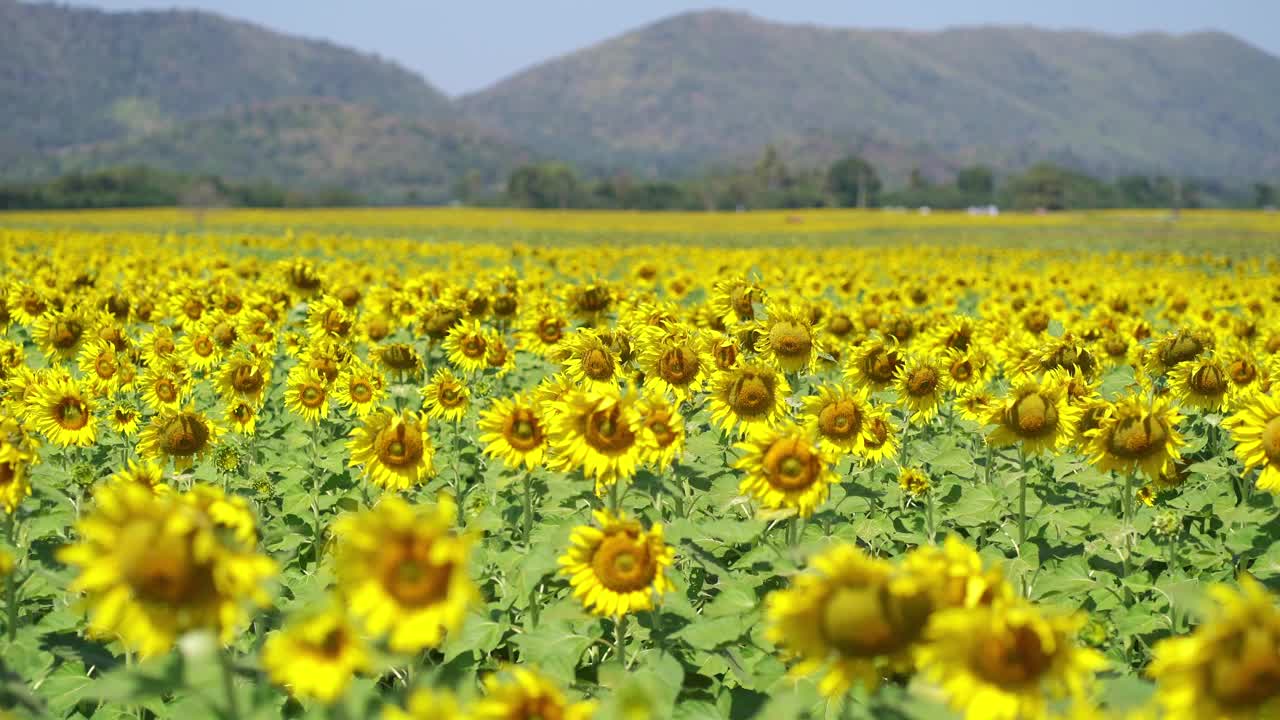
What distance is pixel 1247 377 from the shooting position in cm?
602

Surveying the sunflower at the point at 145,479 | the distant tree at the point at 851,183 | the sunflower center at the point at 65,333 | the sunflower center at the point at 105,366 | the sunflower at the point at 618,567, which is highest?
the distant tree at the point at 851,183

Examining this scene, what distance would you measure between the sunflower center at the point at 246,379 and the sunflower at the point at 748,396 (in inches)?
126

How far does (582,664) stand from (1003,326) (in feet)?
20.3

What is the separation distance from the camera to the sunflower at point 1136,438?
4.23 meters

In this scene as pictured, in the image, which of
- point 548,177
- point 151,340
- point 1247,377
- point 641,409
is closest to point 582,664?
point 641,409

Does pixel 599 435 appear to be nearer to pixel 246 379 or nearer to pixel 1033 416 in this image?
pixel 1033 416

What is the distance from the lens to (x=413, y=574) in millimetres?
2076

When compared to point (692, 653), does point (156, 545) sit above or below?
above

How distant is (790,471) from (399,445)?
1.99m

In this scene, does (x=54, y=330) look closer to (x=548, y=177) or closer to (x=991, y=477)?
(x=991, y=477)

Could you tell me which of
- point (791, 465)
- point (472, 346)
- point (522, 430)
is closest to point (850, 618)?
point (791, 465)

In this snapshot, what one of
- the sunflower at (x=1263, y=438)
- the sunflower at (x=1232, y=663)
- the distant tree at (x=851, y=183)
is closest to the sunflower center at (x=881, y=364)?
the sunflower at (x=1263, y=438)

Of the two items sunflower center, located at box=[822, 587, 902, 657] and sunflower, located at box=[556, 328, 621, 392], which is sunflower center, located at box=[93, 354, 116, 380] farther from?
sunflower center, located at box=[822, 587, 902, 657]

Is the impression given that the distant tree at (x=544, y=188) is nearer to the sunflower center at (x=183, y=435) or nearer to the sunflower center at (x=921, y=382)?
the sunflower center at (x=921, y=382)
